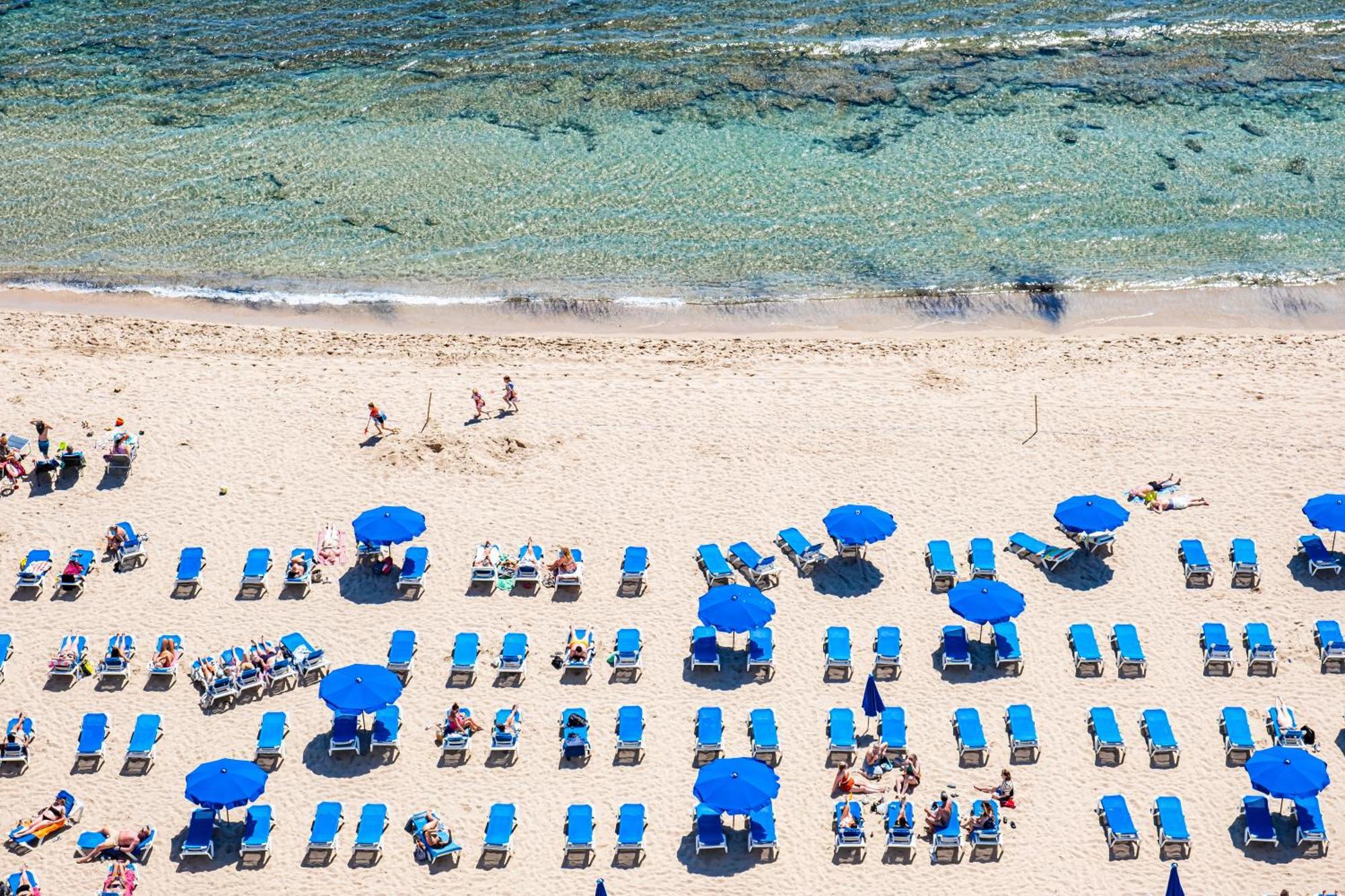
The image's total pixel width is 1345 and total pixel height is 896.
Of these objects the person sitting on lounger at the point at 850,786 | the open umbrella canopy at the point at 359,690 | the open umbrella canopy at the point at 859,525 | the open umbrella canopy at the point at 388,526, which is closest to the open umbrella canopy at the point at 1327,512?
the open umbrella canopy at the point at 859,525

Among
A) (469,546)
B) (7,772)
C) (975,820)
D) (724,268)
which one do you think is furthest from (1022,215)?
(7,772)

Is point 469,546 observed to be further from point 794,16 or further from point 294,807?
point 794,16

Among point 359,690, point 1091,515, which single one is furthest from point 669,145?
point 359,690

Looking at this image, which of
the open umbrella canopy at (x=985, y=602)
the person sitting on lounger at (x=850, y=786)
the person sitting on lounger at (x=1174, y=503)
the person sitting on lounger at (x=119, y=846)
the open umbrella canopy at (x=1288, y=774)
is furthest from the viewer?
the person sitting on lounger at (x=1174, y=503)

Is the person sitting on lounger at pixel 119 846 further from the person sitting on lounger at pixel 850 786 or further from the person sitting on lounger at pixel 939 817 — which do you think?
the person sitting on lounger at pixel 939 817

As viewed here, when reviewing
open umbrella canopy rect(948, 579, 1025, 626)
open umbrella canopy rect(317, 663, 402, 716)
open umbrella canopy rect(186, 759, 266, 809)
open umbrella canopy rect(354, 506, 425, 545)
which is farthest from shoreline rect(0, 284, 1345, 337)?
open umbrella canopy rect(186, 759, 266, 809)
